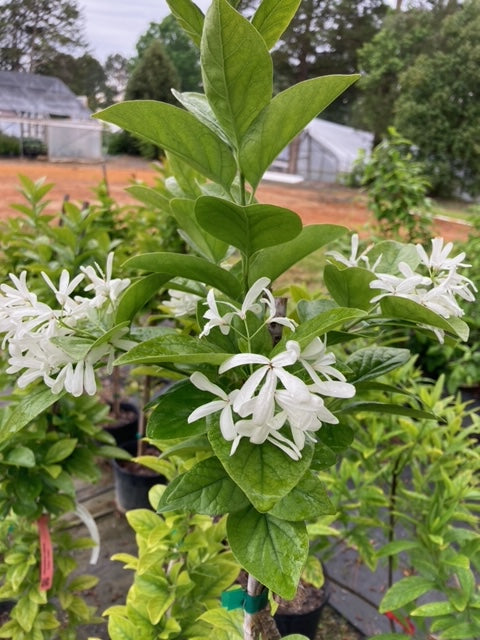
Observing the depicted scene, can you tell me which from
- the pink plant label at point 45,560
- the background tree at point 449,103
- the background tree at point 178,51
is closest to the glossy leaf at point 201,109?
the pink plant label at point 45,560

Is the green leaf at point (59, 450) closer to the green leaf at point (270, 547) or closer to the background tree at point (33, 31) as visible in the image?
the green leaf at point (270, 547)

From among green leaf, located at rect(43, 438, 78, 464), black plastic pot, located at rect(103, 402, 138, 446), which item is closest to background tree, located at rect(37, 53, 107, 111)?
black plastic pot, located at rect(103, 402, 138, 446)

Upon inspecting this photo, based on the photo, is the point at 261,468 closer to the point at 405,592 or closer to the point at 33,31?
the point at 405,592

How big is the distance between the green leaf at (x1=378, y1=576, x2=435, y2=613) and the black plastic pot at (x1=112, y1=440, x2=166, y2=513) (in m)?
1.00

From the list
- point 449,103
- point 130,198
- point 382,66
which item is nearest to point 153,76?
point 382,66

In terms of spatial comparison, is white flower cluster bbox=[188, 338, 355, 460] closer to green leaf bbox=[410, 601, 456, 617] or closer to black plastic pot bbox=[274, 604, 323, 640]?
green leaf bbox=[410, 601, 456, 617]

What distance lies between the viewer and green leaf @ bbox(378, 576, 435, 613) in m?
0.78

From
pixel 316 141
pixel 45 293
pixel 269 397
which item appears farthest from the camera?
pixel 316 141

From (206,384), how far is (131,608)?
21.5 inches

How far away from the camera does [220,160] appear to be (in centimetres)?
43

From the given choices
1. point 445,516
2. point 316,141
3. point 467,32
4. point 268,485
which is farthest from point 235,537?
point 316,141

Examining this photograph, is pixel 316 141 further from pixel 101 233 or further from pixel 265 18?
pixel 265 18

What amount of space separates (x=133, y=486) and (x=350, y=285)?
55.5 inches

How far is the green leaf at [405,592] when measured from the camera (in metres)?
0.78
